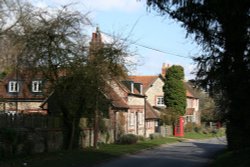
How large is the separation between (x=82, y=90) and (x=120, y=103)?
17.3m

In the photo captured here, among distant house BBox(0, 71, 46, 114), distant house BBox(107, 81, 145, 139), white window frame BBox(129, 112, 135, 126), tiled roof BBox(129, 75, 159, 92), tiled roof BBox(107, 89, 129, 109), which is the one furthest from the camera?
tiled roof BBox(129, 75, 159, 92)

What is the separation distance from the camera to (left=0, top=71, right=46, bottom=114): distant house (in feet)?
102

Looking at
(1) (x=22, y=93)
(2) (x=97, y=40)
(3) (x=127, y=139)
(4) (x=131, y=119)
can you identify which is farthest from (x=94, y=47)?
(4) (x=131, y=119)

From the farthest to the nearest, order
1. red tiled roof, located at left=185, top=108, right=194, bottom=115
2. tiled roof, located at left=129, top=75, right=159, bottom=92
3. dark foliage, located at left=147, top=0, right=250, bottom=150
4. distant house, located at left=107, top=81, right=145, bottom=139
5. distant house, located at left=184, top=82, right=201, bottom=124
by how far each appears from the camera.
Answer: distant house, located at left=184, top=82, right=201, bottom=124
red tiled roof, located at left=185, top=108, right=194, bottom=115
tiled roof, located at left=129, top=75, right=159, bottom=92
distant house, located at left=107, top=81, right=145, bottom=139
dark foliage, located at left=147, top=0, right=250, bottom=150

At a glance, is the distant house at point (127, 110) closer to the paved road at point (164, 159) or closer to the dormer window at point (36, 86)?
the dormer window at point (36, 86)

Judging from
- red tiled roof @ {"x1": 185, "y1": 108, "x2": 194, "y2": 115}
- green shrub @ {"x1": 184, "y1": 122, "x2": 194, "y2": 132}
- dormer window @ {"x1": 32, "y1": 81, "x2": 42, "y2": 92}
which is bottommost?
green shrub @ {"x1": 184, "y1": 122, "x2": 194, "y2": 132}

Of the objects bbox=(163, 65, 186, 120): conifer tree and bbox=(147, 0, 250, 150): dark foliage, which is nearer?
bbox=(147, 0, 250, 150): dark foliage

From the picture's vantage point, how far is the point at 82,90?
3039 centimetres

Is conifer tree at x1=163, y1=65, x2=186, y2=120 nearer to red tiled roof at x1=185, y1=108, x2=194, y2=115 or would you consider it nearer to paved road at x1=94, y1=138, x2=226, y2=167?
red tiled roof at x1=185, y1=108, x2=194, y2=115

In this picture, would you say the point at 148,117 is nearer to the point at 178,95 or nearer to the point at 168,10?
the point at 178,95

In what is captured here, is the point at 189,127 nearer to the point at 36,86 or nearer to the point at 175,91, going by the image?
the point at 175,91

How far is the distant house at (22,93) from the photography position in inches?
1219

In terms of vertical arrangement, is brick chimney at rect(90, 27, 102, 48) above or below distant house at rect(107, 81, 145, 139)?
above

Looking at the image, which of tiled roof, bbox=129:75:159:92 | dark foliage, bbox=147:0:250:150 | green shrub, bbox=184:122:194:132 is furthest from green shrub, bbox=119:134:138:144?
tiled roof, bbox=129:75:159:92
